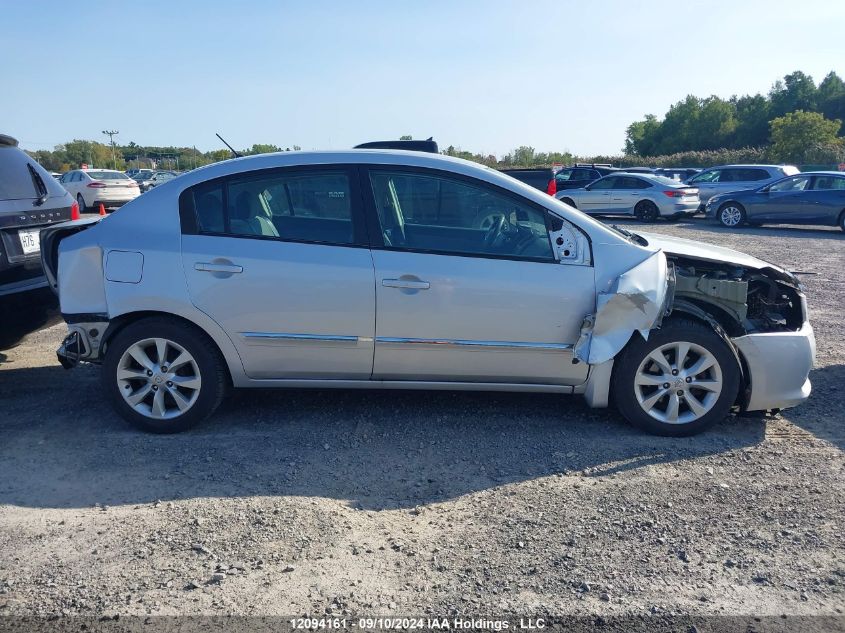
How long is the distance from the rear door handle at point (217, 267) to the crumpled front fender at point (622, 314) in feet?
7.23

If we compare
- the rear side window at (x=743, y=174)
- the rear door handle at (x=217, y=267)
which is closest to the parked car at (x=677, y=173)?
the rear side window at (x=743, y=174)

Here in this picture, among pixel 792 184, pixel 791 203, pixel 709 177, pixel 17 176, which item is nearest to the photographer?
pixel 17 176

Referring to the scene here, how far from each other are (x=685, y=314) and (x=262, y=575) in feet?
10.1

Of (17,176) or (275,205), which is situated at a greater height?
(17,176)

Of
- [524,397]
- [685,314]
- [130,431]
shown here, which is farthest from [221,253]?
[685,314]

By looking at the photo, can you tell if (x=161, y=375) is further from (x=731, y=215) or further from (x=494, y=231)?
(x=731, y=215)

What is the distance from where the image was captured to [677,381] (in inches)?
181

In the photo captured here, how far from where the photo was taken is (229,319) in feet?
15.1

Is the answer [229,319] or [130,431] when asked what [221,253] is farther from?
[130,431]

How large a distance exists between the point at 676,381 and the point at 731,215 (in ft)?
55.2

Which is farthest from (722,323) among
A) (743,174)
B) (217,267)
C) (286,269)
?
(743,174)

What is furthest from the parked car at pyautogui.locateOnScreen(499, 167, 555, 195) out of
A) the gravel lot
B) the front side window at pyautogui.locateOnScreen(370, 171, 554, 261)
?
the front side window at pyautogui.locateOnScreen(370, 171, 554, 261)

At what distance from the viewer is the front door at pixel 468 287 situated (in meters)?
4.50

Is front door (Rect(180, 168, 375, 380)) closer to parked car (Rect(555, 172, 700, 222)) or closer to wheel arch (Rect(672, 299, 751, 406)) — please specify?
wheel arch (Rect(672, 299, 751, 406))
